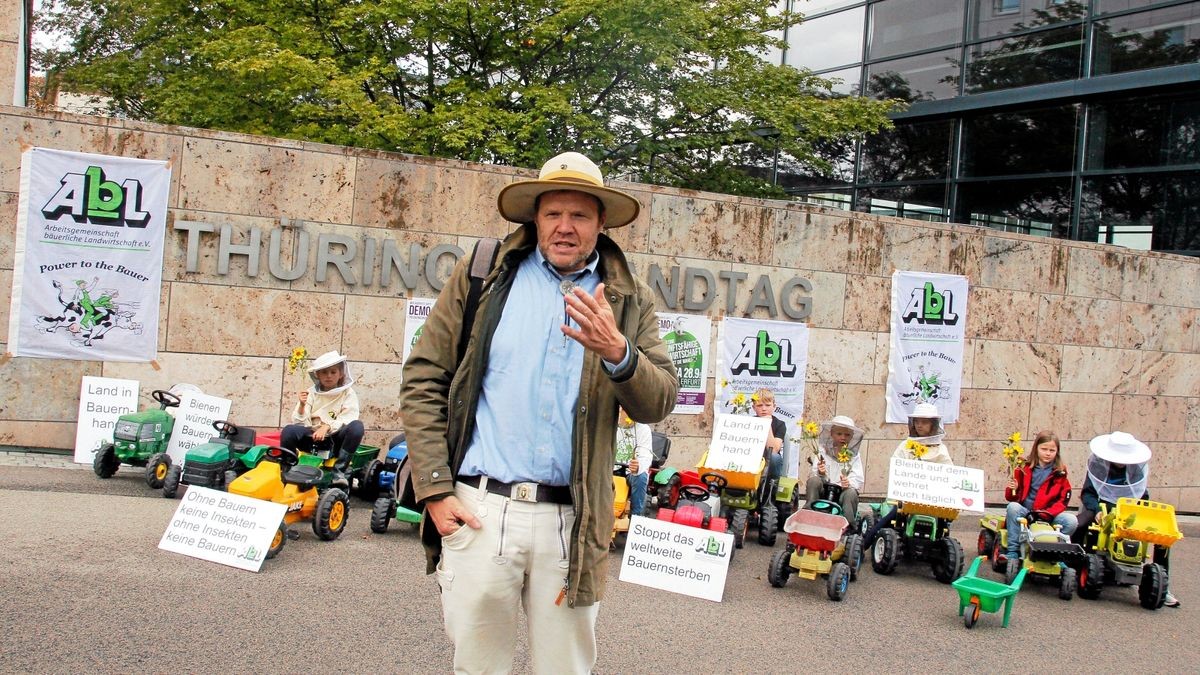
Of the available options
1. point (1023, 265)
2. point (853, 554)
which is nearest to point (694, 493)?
point (853, 554)

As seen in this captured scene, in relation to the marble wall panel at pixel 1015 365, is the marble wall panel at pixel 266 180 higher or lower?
higher

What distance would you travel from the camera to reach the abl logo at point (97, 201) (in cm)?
976

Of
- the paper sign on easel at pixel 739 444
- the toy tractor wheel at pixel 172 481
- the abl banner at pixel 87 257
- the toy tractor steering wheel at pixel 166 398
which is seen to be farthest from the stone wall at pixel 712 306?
the paper sign on easel at pixel 739 444

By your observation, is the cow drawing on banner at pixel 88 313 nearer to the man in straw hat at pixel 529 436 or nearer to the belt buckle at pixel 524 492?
the man in straw hat at pixel 529 436

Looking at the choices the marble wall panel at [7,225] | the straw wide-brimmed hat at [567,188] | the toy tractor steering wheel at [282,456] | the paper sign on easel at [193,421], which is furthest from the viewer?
the marble wall panel at [7,225]

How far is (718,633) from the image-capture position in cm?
640

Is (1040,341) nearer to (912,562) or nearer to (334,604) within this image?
(912,562)

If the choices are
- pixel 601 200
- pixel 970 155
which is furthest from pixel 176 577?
pixel 970 155

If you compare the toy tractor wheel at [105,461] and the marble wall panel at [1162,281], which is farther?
the marble wall panel at [1162,281]

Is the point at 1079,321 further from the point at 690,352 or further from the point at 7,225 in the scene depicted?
the point at 7,225

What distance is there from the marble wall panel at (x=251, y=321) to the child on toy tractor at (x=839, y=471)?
16.4 feet

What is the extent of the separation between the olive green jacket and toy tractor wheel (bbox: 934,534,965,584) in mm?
6134

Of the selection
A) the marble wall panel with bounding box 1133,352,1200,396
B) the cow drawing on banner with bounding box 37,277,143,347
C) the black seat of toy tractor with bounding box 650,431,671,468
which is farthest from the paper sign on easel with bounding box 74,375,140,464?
the marble wall panel with bounding box 1133,352,1200,396

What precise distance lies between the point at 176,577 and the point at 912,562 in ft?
19.8
